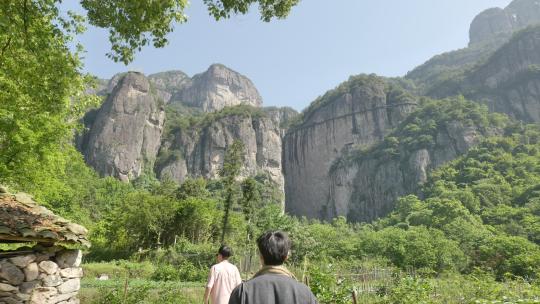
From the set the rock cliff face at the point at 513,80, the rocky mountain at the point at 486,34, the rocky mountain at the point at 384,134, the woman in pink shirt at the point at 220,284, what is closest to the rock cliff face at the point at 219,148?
the rocky mountain at the point at 384,134

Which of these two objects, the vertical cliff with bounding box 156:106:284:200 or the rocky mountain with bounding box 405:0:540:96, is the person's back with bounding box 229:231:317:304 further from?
the rocky mountain with bounding box 405:0:540:96

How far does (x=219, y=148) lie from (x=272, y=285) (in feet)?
283

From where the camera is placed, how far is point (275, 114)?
120 meters

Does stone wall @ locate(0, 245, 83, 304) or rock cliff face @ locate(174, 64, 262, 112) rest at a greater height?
rock cliff face @ locate(174, 64, 262, 112)

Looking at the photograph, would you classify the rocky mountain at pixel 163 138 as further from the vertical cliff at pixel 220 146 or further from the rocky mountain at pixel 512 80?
the rocky mountain at pixel 512 80

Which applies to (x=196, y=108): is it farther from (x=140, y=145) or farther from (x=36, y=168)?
(x=36, y=168)

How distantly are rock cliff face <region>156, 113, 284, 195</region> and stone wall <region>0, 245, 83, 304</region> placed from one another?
76707 millimetres

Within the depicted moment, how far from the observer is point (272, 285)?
2170mm

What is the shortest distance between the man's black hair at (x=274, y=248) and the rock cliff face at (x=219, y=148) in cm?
8065

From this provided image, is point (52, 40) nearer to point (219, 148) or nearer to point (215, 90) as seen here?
point (219, 148)

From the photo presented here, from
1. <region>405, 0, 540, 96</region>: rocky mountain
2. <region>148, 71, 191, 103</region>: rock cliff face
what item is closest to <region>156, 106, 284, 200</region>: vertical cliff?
<region>148, 71, 191, 103</region>: rock cliff face

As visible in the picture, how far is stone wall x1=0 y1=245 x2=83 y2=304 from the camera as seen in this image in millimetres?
5113

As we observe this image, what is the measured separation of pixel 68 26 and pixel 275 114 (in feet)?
366

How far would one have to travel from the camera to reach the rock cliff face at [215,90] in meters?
141
